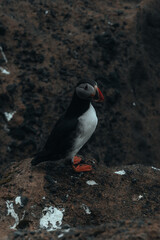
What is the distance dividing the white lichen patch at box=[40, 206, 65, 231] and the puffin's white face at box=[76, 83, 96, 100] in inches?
66.2

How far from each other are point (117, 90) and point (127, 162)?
5.70ft

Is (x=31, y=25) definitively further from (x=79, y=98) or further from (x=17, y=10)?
(x=79, y=98)

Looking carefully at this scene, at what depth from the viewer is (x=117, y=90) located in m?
8.40

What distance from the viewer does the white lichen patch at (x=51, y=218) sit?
463cm

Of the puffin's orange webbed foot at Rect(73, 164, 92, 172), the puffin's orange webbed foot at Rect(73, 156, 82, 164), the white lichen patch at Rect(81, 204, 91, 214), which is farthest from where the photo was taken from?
the puffin's orange webbed foot at Rect(73, 156, 82, 164)

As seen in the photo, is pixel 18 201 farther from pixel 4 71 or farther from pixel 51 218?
pixel 4 71

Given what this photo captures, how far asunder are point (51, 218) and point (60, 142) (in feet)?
3.92

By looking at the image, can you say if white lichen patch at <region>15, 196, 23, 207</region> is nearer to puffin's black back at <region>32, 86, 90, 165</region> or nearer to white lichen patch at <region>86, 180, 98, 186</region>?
puffin's black back at <region>32, 86, 90, 165</region>

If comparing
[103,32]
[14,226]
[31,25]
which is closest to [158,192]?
[14,226]

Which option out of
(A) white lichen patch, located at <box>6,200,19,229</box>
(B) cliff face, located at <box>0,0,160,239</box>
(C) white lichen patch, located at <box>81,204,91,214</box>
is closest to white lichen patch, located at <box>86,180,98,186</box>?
(B) cliff face, located at <box>0,0,160,239</box>

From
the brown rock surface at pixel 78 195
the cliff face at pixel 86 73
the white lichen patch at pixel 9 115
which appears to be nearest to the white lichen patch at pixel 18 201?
the brown rock surface at pixel 78 195

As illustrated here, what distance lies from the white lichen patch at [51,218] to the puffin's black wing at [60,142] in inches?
33.9

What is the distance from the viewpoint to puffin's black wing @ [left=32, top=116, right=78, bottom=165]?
5.29 meters

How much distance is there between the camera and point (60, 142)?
539 cm
